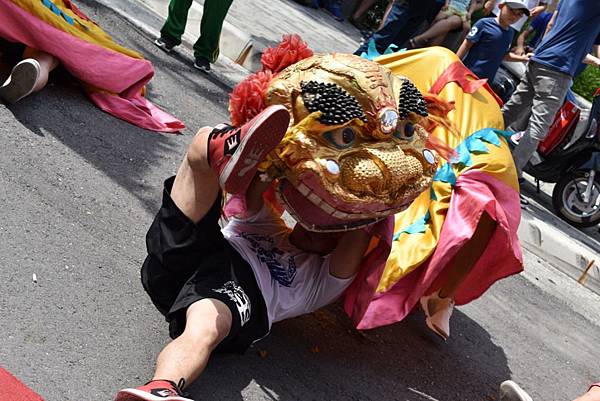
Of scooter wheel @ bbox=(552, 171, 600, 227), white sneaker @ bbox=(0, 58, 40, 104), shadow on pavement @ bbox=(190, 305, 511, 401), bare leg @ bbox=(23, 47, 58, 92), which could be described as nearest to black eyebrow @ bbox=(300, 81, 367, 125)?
shadow on pavement @ bbox=(190, 305, 511, 401)

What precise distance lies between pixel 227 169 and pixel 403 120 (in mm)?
681

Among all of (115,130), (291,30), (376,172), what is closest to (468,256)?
(376,172)

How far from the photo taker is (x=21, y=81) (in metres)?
3.78

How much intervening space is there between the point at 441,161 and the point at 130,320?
1493 millimetres

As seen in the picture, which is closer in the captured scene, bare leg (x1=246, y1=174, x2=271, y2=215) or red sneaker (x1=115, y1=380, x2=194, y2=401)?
red sneaker (x1=115, y1=380, x2=194, y2=401)

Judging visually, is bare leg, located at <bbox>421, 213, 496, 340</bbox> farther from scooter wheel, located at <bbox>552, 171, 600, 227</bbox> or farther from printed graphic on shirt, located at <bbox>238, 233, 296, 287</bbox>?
scooter wheel, located at <bbox>552, 171, 600, 227</bbox>

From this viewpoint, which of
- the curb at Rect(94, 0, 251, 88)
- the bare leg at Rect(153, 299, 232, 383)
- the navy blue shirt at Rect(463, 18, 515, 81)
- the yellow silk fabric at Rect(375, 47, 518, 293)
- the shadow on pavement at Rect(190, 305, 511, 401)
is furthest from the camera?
the curb at Rect(94, 0, 251, 88)

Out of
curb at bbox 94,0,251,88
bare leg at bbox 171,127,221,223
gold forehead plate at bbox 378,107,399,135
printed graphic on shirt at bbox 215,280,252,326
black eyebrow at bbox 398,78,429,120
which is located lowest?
curb at bbox 94,0,251,88

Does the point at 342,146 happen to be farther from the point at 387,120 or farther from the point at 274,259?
the point at 274,259

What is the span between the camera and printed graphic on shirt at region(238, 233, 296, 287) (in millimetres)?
2799

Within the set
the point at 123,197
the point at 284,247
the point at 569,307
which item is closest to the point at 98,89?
the point at 123,197

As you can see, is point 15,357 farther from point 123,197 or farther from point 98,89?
point 98,89

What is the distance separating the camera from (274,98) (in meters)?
2.57

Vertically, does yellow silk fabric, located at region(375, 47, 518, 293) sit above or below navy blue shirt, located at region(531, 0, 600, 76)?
below
